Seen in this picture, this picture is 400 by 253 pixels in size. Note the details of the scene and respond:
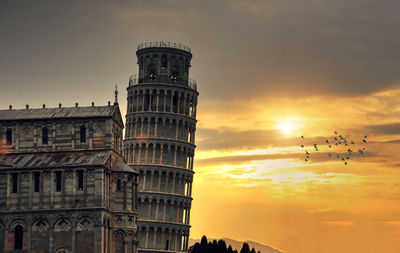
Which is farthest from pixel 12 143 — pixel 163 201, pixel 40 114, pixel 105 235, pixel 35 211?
pixel 163 201

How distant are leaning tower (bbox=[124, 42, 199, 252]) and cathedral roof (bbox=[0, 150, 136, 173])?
32.2 m

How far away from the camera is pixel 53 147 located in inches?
3807

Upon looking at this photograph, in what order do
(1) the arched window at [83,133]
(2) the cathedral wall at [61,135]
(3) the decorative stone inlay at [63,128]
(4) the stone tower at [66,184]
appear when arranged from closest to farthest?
(4) the stone tower at [66,184], (2) the cathedral wall at [61,135], (1) the arched window at [83,133], (3) the decorative stone inlay at [63,128]

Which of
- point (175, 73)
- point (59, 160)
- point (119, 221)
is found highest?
point (175, 73)

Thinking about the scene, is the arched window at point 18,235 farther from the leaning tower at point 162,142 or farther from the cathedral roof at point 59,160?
the leaning tower at point 162,142

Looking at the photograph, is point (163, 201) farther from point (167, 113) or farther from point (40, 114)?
point (40, 114)

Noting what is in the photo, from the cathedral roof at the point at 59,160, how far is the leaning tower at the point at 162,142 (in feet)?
106

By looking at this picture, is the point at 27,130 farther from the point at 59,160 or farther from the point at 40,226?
the point at 40,226

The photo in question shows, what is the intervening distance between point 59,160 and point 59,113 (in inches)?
290

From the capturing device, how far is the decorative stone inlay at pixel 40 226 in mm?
91062

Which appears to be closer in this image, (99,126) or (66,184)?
(66,184)

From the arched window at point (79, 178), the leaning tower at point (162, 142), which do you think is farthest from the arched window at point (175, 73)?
the arched window at point (79, 178)

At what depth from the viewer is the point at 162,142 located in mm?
129875

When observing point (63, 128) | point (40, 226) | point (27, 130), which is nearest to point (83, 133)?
point (63, 128)
